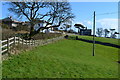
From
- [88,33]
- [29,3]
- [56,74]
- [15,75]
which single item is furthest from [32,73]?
[88,33]

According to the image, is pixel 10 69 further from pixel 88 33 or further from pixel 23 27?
pixel 88 33

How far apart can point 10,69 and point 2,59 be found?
1288 millimetres

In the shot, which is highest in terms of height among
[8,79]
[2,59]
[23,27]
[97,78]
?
[23,27]

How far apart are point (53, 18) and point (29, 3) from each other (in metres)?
5.34

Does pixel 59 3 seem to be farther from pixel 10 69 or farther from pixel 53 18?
pixel 10 69

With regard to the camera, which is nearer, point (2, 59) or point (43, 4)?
point (2, 59)

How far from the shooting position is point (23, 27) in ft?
113

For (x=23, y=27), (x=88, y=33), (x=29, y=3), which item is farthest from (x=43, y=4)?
(x=88, y=33)

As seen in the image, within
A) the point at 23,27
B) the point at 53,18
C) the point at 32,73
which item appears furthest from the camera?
the point at 23,27

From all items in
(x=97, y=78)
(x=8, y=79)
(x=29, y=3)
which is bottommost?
(x=97, y=78)

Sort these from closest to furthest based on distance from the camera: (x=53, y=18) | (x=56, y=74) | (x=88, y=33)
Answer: (x=56, y=74) → (x=53, y=18) → (x=88, y=33)

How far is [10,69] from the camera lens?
661cm

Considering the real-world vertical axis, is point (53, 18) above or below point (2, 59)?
above

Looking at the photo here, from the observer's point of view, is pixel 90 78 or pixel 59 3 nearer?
pixel 90 78
